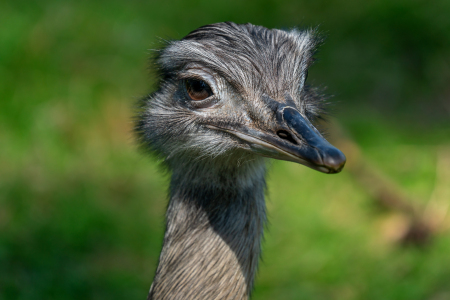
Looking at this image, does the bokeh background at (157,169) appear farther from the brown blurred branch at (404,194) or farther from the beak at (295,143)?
the beak at (295,143)

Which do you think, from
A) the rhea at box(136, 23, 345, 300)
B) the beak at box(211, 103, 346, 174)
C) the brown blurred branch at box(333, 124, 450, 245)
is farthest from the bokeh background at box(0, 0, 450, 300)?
the beak at box(211, 103, 346, 174)

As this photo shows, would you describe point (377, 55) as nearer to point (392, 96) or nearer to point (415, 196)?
point (392, 96)

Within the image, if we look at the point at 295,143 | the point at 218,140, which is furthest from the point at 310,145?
the point at 218,140

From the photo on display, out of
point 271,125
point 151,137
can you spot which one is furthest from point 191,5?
point 271,125

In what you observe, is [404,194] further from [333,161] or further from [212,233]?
[333,161]

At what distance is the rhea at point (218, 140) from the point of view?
6.26ft

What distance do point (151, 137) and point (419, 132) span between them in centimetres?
336

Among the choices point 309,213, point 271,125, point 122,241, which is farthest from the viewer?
point 309,213

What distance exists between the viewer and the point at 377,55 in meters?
5.48

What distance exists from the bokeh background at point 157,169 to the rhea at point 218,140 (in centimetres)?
129

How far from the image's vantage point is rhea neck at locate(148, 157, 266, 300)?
6.53 feet

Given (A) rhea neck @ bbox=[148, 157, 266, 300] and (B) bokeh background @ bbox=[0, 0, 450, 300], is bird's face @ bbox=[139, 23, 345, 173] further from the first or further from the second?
(B) bokeh background @ bbox=[0, 0, 450, 300]

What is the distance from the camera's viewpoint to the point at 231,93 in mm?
1932

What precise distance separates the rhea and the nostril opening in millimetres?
78
